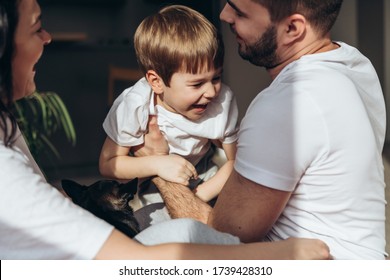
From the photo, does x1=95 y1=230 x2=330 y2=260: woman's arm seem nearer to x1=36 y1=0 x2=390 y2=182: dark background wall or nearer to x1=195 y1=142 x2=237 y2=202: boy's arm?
x1=195 y1=142 x2=237 y2=202: boy's arm

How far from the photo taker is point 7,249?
1.30 m

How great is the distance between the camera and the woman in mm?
1262

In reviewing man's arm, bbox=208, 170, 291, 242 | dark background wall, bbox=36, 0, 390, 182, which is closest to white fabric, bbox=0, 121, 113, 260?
man's arm, bbox=208, 170, 291, 242

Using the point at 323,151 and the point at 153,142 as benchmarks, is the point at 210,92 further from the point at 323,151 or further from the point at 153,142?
the point at 323,151

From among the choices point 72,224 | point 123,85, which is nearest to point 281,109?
point 72,224

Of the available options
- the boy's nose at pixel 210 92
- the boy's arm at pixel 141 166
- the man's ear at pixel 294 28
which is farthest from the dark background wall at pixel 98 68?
the man's ear at pixel 294 28

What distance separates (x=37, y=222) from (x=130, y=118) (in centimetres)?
104

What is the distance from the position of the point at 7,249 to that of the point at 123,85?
4.17 metres

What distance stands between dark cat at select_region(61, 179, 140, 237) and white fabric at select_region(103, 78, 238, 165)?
0.32 m

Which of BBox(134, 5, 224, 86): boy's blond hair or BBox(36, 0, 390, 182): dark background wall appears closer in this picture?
BBox(134, 5, 224, 86): boy's blond hair

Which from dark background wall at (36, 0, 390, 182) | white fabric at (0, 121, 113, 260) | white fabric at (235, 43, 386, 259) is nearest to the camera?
white fabric at (0, 121, 113, 260)

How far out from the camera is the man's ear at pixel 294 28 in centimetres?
180

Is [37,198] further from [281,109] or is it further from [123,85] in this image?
[123,85]
